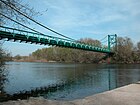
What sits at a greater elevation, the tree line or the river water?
the tree line

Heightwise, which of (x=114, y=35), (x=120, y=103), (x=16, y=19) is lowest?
(x=120, y=103)

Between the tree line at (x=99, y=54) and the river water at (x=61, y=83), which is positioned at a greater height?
the tree line at (x=99, y=54)

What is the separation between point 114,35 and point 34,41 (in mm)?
76437

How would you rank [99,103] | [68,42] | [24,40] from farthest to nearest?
[68,42], [24,40], [99,103]

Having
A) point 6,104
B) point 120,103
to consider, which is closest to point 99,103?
point 120,103

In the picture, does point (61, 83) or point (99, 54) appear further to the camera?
point (99, 54)

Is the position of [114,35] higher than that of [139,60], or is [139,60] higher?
[114,35]

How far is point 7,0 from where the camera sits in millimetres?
7109

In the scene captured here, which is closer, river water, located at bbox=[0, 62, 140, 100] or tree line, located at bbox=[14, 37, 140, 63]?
river water, located at bbox=[0, 62, 140, 100]

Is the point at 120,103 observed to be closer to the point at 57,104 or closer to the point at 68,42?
the point at 57,104

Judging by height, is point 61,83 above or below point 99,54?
below

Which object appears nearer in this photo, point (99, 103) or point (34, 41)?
point (99, 103)

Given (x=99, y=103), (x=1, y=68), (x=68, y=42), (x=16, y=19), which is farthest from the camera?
(x=68, y=42)

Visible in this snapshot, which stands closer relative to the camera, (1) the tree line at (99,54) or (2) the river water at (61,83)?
(2) the river water at (61,83)
